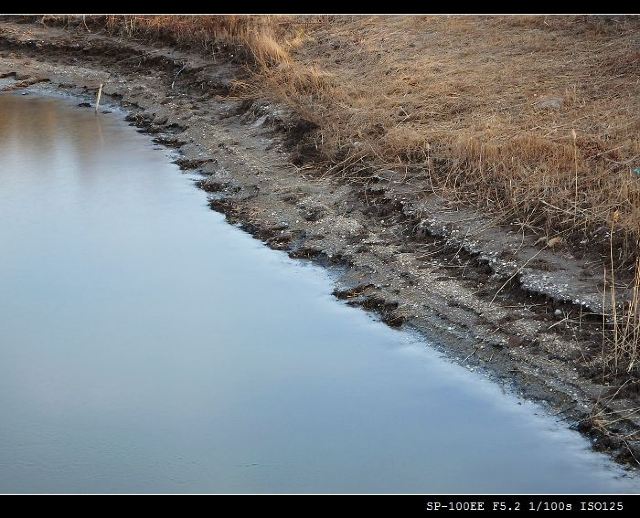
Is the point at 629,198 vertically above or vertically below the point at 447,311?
above

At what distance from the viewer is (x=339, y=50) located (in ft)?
36.9

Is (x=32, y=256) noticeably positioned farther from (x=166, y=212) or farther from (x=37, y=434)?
(x=37, y=434)

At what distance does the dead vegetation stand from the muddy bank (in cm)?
19

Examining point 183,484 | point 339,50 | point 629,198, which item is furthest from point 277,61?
point 183,484

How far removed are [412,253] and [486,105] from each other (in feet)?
7.68

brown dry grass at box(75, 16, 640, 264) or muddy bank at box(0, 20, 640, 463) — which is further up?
brown dry grass at box(75, 16, 640, 264)

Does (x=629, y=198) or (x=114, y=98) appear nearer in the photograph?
(x=629, y=198)

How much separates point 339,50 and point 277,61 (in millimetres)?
738

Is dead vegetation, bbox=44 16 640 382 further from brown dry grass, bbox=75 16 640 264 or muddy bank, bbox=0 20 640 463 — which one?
muddy bank, bbox=0 20 640 463

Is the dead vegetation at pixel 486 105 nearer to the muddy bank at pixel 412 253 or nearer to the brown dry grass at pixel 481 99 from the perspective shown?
the brown dry grass at pixel 481 99

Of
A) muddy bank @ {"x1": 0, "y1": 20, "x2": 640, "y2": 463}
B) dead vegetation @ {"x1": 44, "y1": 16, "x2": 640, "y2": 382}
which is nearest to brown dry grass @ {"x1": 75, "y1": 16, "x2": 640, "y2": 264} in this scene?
dead vegetation @ {"x1": 44, "y1": 16, "x2": 640, "y2": 382}

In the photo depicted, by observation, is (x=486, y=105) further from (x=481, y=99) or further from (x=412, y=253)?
(x=412, y=253)

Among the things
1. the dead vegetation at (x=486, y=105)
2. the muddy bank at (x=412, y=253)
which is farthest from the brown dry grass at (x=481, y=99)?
the muddy bank at (x=412, y=253)

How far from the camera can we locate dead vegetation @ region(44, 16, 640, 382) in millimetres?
6840
